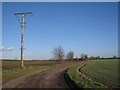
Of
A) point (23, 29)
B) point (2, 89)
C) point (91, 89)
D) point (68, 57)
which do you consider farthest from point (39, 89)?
point (68, 57)

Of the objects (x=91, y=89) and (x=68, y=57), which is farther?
(x=68, y=57)

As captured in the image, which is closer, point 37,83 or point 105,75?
point 37,83

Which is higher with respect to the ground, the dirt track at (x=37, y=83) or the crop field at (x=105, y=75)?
the dirt track at (x=37, y=83)

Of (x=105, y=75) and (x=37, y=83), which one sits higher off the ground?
(x=37, y=83)

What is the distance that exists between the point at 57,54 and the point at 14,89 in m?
81.4

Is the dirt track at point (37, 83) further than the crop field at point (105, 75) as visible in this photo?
No

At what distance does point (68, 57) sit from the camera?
Result: 141 metres

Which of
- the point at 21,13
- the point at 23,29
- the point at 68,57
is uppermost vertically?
the point at 21,13

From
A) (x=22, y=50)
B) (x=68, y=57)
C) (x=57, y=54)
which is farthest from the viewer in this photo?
(x=68, y=57)

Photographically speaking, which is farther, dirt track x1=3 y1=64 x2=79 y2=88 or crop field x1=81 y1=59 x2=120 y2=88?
crop field x1=81 y1=59 x2=120 y2=88

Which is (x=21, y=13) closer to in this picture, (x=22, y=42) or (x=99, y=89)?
(x=22, y=42)

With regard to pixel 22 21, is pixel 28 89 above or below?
below

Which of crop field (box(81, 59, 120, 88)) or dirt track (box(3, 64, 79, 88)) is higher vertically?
dirt track (box(3, 64, 79, 88))

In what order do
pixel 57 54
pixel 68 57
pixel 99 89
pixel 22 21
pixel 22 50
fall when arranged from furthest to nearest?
1. pixel 68 57
2. pixel 57 54
3. pixel 22 21
4. pixel 22 50
5. pixel 99 89
